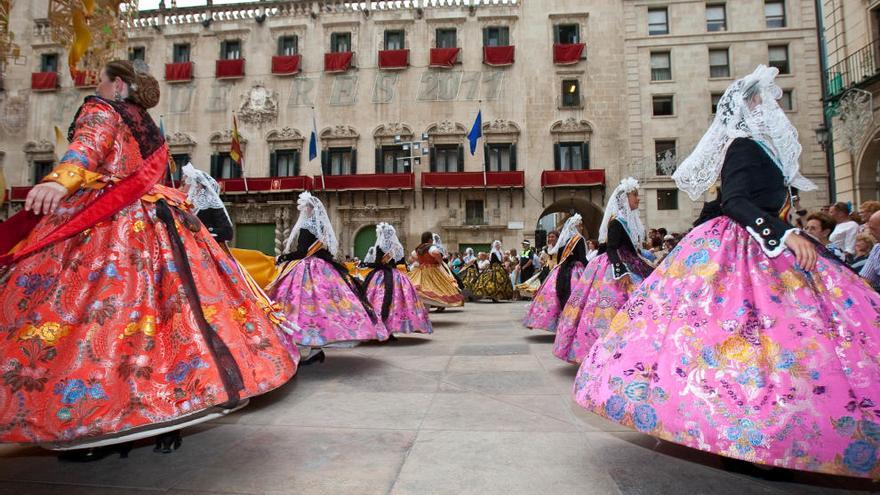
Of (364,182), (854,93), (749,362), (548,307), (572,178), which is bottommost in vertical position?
(548,307)

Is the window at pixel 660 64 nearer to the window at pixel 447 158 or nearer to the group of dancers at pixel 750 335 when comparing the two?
the window at pixel 447 158

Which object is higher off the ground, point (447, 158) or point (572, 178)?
point (447, 158)

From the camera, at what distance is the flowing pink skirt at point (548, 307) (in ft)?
21.3

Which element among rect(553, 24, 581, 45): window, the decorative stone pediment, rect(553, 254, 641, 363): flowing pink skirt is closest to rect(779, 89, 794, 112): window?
rect(553, 24, 581, 45): window

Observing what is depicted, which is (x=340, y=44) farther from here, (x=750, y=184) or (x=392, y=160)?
(x=750, y=184)

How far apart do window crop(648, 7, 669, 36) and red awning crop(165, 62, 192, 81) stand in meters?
21.1

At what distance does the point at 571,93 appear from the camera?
73.2ft

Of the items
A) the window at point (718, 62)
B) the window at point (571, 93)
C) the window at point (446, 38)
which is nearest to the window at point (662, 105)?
the window at point (718, 62)

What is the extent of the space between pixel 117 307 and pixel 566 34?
78.8 feet

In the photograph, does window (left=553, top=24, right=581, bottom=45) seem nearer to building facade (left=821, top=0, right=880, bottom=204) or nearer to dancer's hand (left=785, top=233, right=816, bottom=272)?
building facade (left=821, top=0, right=880, bottom=204)

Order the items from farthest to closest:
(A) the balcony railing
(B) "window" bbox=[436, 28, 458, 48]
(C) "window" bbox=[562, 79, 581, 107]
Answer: (B) "window" bbox=[436, 28, 458, 48], (C) "window" bbox=[562, 79, 581, 107], (A) the balcony railing

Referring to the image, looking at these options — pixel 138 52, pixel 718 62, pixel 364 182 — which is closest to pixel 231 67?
pixel 138 52

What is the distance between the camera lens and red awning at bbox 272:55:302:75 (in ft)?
75.8

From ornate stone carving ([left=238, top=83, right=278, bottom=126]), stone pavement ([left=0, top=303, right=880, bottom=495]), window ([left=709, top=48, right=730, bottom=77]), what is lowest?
stone pavement ([left=0, top=303, right=880, bottom=495])
